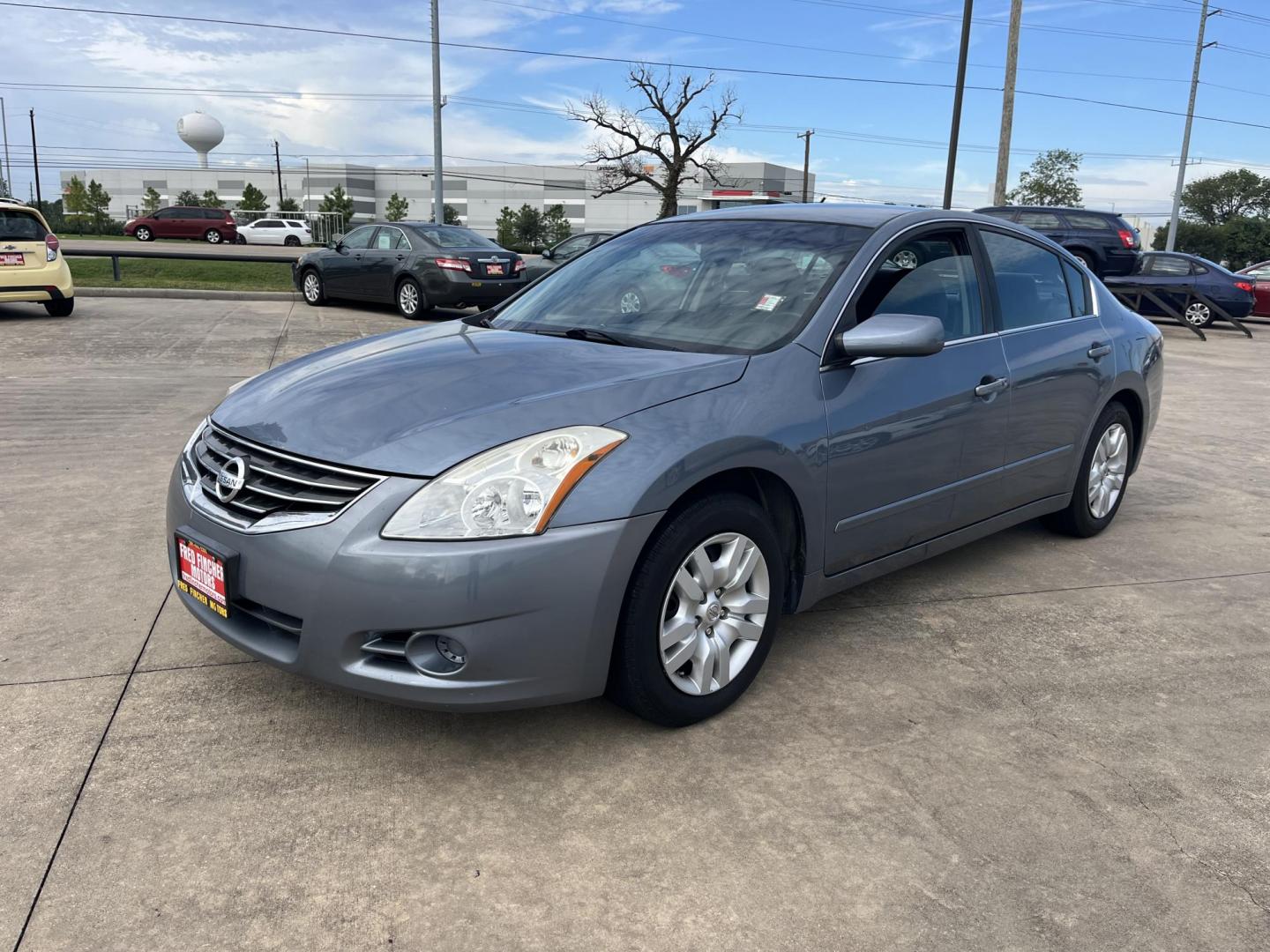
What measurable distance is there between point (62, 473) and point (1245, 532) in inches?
250

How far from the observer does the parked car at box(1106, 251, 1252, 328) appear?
58.2 feet

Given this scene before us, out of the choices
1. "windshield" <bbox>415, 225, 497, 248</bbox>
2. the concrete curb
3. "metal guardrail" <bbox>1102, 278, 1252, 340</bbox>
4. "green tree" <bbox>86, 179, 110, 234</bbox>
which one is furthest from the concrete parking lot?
"green tree" <bbox>86, 179, 110, 234</bbox>

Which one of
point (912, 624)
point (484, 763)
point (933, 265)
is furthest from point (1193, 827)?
point (933, 265)

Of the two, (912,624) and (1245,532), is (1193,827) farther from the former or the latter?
(1245,532)

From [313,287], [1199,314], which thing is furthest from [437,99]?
[1199,314]

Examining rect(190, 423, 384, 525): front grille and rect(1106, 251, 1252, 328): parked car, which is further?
rect(1106, 251, 1252, 328): parked car

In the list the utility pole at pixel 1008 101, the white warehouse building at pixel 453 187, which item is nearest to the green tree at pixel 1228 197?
the white warehouse building at pixel 453 187

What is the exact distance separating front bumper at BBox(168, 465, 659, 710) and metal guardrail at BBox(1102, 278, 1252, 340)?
16616mm

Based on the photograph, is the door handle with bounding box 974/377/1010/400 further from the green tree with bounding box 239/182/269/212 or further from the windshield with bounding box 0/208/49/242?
the green tree with bounding box 239/182/269/212

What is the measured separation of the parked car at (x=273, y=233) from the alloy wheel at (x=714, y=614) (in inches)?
1969

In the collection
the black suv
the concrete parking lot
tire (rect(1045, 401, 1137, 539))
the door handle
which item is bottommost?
the concrete parking lot

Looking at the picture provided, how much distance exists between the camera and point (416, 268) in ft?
45.9

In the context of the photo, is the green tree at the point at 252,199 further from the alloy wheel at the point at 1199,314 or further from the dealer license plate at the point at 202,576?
the dealer license plate at the point at 202,576

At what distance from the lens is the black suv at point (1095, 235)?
1830cm
